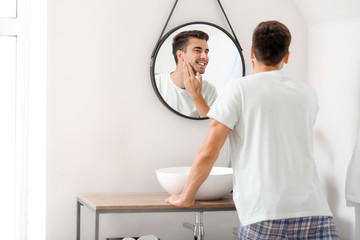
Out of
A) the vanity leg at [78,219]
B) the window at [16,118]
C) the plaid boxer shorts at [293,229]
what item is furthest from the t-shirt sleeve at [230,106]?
the window at [16,118]

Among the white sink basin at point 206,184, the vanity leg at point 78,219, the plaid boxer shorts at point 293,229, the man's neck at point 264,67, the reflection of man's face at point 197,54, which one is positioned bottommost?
the vanity leg at point 78,219

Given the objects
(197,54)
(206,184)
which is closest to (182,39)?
(197,54)

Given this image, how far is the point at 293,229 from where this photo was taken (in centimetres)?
182

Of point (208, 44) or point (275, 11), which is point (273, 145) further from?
point (275, 11)

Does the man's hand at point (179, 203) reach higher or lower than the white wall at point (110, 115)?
lower

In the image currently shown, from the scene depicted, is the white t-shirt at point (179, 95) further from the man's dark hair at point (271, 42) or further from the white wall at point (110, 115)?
the man's dark hair at point (271, 42)

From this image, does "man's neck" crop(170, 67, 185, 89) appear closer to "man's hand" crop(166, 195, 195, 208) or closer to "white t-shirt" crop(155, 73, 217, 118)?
"white t-shirt" crop(155, 73, 217, 118)

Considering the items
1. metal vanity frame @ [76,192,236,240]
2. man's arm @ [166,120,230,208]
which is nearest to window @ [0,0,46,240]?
metal vanity frame @ [76,192,236,240]

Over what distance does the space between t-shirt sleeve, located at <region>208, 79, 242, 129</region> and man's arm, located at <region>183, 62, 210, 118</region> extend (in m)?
0.85

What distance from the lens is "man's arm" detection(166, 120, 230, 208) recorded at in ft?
6.28

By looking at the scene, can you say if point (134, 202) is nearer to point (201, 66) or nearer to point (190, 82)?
point (190, 82)

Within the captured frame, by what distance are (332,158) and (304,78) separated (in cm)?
59

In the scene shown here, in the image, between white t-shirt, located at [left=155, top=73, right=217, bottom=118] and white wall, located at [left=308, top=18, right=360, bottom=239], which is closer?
white wall, located at [left=308, top=18, right=360, bottom=239]

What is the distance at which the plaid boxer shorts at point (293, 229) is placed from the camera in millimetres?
1812
